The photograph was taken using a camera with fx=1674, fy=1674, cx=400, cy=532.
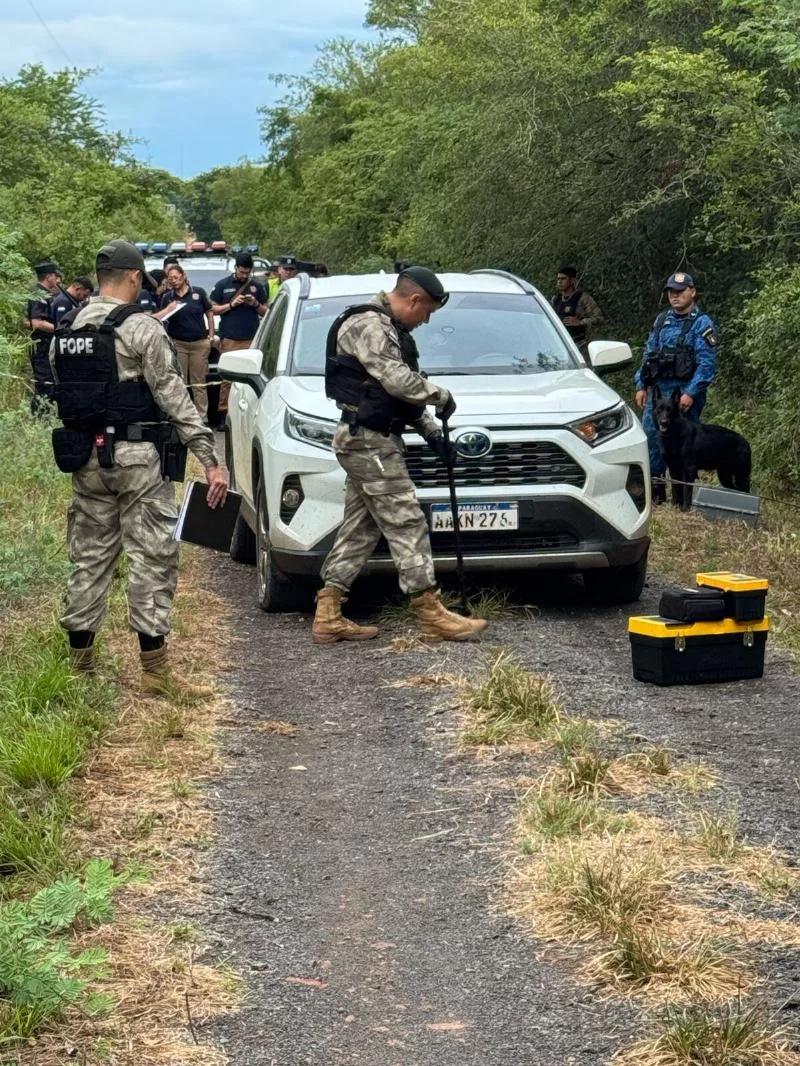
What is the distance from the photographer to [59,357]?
689 centimetres

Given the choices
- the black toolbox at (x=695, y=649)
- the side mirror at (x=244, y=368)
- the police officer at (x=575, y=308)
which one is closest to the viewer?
the black toolbox at (x=695, y=649)

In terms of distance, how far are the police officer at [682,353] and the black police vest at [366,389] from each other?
4.14 metres

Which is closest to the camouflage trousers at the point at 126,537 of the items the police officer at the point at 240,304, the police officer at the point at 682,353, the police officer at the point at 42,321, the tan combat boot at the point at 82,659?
the tan combat boot at the point at 82,659

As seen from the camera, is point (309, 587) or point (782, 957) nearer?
point (782, 957)

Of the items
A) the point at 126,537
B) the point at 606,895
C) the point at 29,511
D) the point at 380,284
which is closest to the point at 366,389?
the point at 126,537

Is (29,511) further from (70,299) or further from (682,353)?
(70,299)

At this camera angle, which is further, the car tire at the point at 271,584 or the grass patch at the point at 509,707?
the car tire at the point at 271,584

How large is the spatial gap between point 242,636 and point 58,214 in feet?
62.5

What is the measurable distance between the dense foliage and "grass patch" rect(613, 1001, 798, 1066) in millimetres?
8225

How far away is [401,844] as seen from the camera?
534 cm

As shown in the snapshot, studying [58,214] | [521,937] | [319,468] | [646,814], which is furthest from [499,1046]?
[58,214]

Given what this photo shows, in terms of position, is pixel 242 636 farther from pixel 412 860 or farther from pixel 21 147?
pixel 21 147

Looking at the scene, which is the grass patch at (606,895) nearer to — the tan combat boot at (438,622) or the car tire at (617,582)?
the tan combat boot at (438,622)

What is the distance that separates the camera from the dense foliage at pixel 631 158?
13797 mm
